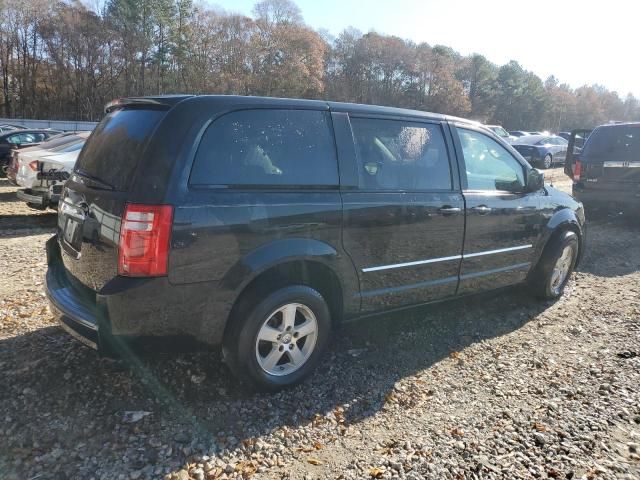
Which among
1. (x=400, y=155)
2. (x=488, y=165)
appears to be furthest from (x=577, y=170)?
(x=400, y=155)

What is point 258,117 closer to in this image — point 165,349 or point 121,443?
point 165,349

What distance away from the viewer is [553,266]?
4871mm

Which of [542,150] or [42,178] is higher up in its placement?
[542,150]

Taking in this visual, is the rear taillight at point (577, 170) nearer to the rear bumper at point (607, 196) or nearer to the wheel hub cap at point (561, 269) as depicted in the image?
the rear bumper at point (607, 196)

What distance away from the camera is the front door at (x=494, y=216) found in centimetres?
407

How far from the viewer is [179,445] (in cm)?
264

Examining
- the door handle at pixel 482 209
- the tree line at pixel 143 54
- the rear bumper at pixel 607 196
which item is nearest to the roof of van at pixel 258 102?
the door handle at pixel 482 209

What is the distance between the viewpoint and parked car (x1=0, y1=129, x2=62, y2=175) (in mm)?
14484

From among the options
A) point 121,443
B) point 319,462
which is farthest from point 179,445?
point 319,462

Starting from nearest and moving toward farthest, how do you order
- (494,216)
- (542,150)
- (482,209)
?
(482,209), (494,216), (542,150)

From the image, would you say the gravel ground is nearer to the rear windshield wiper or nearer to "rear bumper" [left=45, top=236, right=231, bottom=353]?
"rear bumper" [left=45, top=236, right=231, bottom=353]

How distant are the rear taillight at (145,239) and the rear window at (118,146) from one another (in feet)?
0.80

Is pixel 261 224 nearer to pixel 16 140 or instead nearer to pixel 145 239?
pixel 145 239

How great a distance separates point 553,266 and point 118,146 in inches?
166
